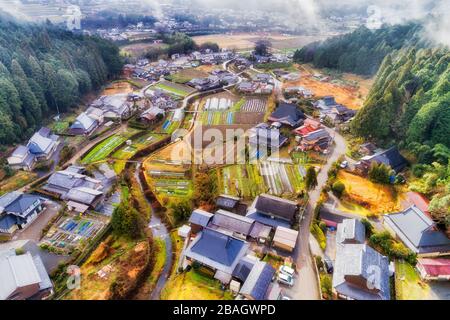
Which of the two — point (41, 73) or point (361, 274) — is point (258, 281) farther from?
point (41, 73)

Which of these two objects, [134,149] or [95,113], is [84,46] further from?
[134,149]

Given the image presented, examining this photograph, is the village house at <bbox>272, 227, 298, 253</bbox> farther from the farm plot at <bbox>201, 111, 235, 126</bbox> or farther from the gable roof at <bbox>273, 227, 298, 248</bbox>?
the farm plot at <bbox>201, 111, 235, 126</bbox>

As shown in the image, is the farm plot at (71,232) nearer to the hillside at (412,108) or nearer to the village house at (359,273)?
the village house at (359,273)

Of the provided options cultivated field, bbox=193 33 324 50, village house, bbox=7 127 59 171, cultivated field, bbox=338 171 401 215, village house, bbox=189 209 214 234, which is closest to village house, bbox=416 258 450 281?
cultivated field, bbox=338 171 401 215

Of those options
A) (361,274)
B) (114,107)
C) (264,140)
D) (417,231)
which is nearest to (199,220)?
(361,274)
